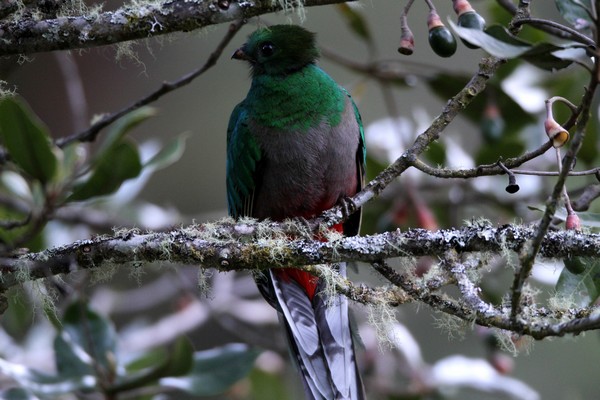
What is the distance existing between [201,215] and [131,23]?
9.84ft

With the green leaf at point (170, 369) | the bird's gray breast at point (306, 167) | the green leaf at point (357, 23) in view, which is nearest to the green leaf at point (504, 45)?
the bird's gray breast at point (306, 167)

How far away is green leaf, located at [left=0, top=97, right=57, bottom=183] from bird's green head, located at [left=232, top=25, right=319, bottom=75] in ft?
4.00

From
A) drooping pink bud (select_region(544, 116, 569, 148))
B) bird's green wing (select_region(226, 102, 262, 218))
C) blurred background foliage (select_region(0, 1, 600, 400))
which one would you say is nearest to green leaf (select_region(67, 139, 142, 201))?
blurred background foliage (select_region(0, 1, 600, 400))

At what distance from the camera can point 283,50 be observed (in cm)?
374

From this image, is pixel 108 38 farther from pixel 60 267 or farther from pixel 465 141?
pixel 465 141

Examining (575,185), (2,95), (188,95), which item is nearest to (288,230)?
(2,95)

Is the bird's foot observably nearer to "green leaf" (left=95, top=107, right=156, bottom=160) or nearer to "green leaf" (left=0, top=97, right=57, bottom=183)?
"green leaf" (left=95, top=107, right=156, bottom=160)

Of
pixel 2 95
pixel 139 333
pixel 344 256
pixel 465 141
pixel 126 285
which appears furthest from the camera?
pixel 465 141

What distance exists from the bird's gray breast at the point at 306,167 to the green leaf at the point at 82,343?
2.94 feet

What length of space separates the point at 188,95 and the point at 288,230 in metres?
5.74

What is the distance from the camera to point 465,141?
7.63m

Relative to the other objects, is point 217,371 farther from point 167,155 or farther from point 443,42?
point 443,42

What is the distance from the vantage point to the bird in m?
3.32

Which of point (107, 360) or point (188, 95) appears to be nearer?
point (107, 360)
